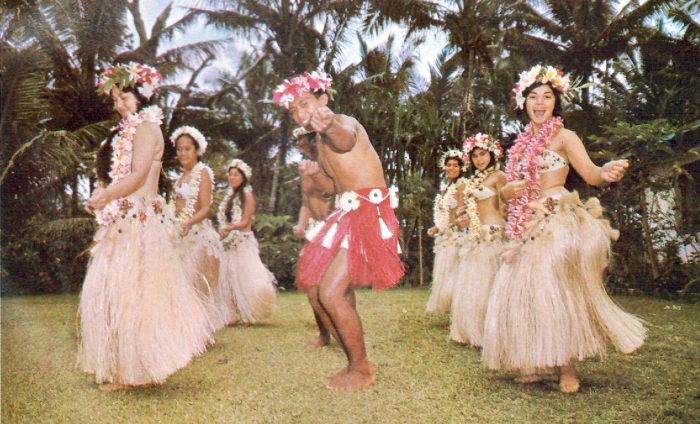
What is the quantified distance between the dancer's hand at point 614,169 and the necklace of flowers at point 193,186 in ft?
6.77

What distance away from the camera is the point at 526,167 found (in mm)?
2211

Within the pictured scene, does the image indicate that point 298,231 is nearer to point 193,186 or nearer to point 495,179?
point 193,186

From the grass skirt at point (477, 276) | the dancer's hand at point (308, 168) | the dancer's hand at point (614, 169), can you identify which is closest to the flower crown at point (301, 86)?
the dancer's hand at point (308, 168)

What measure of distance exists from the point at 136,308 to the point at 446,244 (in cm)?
212

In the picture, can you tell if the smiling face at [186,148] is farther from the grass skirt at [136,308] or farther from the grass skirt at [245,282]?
the grass skirt at [245,282]

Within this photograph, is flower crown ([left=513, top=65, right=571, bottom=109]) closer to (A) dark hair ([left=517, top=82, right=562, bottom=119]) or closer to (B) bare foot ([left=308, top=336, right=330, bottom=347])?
(A) dark hair ([left=517, top=82, right=562, bottom=119])

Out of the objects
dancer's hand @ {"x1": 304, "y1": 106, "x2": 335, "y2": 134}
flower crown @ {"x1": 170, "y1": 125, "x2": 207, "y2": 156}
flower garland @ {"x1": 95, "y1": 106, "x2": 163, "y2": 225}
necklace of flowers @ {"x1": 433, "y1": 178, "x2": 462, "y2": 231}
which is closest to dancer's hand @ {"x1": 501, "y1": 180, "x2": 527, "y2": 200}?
necklace of flowers @ {"x1": 433, "y1": 178, "x2": 462, "y2": 231}

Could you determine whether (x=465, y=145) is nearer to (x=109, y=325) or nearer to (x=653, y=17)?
(x=653, y=17)

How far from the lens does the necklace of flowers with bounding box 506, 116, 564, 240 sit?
2162 millimetres

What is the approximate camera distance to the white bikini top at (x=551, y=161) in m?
2.15

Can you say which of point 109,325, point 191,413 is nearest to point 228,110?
point 109,325

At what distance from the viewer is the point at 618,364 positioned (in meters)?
2.14

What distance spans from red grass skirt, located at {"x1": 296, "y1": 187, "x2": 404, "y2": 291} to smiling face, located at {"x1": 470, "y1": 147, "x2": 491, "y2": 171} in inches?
29.8

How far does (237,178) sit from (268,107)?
0.60 metres
